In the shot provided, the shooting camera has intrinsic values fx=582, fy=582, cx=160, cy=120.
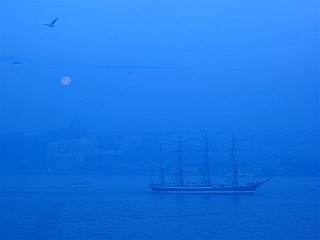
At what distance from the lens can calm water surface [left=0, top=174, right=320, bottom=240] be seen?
8289mm

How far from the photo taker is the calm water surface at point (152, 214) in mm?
8289

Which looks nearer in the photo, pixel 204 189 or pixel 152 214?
pixel 152 214

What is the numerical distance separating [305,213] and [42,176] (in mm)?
12009

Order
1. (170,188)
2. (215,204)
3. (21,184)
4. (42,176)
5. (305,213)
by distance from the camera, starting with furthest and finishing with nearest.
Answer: (42,176), (21,184), (170,188), (215,204), (305,213)

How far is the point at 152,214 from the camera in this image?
34.3 feet

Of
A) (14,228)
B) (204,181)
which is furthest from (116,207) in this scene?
(204,181)

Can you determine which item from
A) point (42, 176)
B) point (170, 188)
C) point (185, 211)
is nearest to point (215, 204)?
point (185, 211)

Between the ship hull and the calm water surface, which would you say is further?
the ship hull

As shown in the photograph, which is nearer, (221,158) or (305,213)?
(305,213)

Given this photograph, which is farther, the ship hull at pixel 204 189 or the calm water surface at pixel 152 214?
the ship hull at pixel 204 189

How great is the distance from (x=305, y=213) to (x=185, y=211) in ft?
7.29

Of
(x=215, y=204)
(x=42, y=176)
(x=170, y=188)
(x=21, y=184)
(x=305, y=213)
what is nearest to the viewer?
(x=305, y=213)

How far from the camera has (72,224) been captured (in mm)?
9102

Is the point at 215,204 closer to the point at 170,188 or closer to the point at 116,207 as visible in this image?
the point at 116,207
